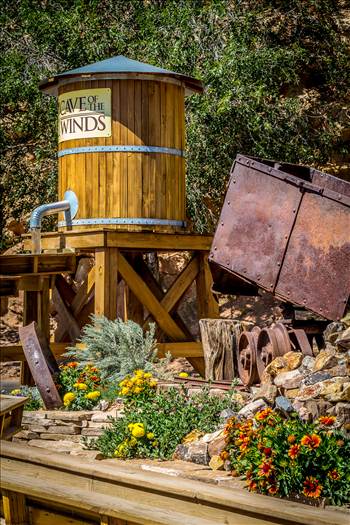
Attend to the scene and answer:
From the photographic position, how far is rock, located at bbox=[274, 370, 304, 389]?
8.88m

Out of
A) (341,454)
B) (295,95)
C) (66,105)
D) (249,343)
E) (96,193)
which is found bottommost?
(341,454)

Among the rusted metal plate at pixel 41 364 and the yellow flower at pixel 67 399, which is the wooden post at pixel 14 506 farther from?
the rusted metal plate at pixel 41 364

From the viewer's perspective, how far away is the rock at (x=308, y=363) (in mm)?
9188

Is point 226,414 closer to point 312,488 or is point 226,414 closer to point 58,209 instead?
point 312,488

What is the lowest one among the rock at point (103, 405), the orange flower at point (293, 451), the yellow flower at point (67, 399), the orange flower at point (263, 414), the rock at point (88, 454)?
the rock at point (88, 454)

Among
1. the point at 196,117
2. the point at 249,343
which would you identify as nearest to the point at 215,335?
the point at 249,343

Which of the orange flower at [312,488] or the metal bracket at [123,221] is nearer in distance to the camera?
the orange flower at [312,488]

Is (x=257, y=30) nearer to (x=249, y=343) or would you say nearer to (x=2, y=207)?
(x=2, y=207)

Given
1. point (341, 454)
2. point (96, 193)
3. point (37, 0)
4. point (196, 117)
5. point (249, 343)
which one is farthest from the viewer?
point (37, 0)

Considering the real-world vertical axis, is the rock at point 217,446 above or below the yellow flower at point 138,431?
below

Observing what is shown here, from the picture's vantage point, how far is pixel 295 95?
17875 millimetres

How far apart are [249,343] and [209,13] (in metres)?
7.51

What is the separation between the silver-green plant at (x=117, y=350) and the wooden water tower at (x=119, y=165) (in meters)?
0.92

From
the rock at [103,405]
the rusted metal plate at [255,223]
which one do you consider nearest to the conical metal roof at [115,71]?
the rusted metal plate at [255,223]
